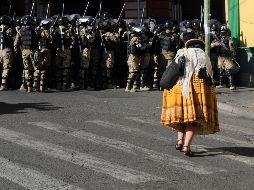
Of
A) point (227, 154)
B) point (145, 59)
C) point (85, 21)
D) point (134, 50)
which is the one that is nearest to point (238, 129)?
point (227, 154)

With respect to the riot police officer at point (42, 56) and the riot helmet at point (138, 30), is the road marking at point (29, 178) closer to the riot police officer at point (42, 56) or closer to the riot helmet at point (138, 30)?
the riot police officer at point (42, 56)

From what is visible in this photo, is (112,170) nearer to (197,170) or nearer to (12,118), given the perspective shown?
(197,170)

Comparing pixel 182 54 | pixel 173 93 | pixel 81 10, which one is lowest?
pixel 173 93

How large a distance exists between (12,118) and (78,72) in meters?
5.07

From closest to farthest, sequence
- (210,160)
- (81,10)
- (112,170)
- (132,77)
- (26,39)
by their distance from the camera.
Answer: (112,170)
(210,160)
(26,39)
(132,77)
(81,10)

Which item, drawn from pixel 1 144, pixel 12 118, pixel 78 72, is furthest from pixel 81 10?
pixel 1 144

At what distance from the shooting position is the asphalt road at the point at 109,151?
708 cm

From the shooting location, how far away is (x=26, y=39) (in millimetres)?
14734

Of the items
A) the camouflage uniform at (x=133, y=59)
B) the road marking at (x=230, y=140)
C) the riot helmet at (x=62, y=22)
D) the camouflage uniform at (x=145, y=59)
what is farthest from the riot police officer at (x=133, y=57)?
the road marking at (x=230, y=140)

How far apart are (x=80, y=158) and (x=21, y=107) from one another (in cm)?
483

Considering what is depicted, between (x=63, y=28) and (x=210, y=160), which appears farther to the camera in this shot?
(x=63, y=28)

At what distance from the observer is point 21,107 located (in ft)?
41.7

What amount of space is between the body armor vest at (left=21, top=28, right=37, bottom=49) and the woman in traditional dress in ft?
22.9

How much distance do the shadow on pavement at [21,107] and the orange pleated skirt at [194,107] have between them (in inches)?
181
